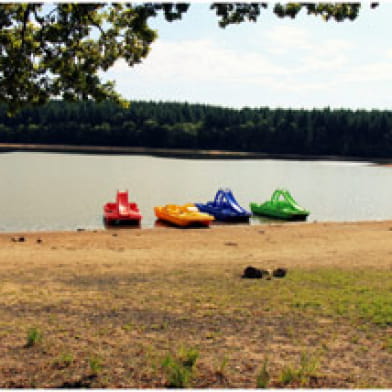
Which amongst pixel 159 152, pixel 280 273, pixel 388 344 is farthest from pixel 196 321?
pixel 159 152

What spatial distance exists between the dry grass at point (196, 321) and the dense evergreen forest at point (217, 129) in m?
145

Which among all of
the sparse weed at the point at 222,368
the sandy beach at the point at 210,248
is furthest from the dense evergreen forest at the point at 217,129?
the sparse weed at the point at 222,368

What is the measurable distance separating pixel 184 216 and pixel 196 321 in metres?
25.5

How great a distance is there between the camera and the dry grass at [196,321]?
24.9 ft

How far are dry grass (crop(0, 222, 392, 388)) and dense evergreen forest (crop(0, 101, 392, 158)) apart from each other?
145 metres

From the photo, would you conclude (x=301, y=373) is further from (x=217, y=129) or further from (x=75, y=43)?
(x=217, y=129)

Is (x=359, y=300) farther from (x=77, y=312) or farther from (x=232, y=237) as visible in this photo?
(x=232, y=237)

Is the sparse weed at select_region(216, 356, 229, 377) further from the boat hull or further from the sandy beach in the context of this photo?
the boat hull

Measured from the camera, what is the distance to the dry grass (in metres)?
7.58

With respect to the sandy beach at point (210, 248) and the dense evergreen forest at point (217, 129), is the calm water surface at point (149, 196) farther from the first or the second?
the dense evergreen forest at point (217, 129)

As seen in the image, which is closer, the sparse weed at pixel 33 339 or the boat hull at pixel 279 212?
the sparse weed at pixel 33 339

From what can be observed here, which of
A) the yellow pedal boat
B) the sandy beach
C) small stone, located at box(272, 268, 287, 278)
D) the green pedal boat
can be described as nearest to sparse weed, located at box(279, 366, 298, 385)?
small stone, located at box(272, 268, 287, 278)

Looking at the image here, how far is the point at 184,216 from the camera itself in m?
35.6

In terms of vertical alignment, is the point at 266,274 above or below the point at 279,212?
above
